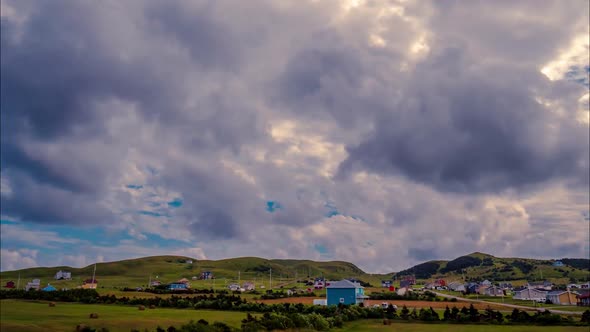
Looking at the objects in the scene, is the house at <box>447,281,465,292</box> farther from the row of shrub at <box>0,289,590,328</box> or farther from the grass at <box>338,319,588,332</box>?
the grass at <box>338,319,588,332</box>

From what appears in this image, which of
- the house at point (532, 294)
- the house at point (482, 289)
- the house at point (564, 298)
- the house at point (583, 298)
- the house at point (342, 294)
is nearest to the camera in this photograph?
the house at point (342, 294)

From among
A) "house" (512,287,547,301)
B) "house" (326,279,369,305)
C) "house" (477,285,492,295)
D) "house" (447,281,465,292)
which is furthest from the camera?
"house" (447,281,465,292)

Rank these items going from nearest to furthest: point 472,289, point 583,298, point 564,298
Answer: point 583,298
point 564,298
point 472,289

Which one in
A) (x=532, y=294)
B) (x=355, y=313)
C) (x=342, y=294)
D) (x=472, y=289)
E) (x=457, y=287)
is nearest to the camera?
(x=355, y=313)

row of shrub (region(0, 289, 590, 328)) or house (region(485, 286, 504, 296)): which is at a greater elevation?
house (region(485, 286, 504, 296))

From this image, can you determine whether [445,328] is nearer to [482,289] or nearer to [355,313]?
[355,313]

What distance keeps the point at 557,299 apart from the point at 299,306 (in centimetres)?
7129

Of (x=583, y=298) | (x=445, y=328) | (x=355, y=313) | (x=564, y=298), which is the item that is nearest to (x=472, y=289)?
(x=564, y=298)

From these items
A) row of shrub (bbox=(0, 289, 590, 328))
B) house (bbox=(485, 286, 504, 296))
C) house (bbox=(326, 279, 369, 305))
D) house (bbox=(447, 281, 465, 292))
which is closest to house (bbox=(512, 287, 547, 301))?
house (bbox=(485, 286, 504, 296))

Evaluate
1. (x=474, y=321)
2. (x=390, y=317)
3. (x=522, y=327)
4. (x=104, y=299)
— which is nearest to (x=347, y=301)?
(x=390, y=317)

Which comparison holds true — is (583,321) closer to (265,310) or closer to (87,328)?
(265,310)

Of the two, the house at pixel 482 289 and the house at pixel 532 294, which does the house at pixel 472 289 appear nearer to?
the house at pixel 482 289

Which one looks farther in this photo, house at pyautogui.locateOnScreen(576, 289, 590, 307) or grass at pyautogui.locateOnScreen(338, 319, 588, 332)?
house at pyautogui.locateOnScreen(576, 289, 590, 307)

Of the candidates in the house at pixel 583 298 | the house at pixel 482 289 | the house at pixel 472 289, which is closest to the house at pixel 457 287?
the house at pixel 472 289
